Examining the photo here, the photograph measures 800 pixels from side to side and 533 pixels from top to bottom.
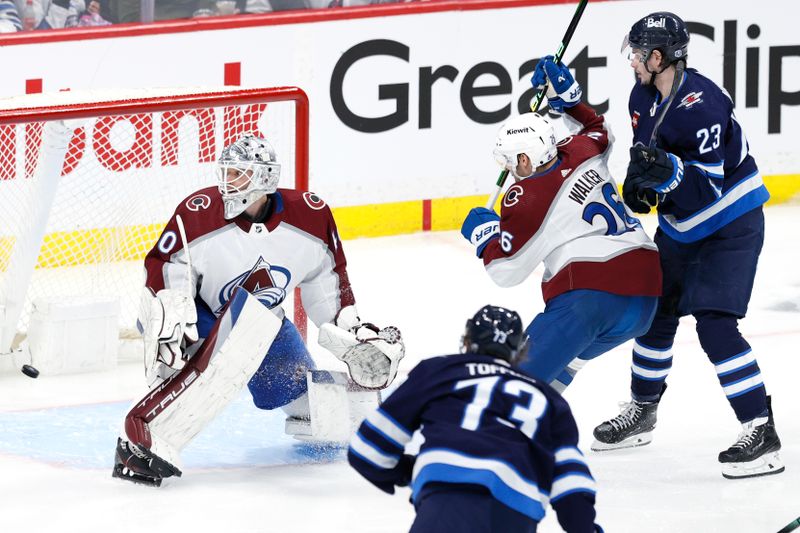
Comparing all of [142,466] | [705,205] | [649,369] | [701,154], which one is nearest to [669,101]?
[701,154]

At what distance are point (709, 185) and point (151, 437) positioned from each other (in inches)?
62.1

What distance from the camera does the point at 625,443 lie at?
16.1 feet

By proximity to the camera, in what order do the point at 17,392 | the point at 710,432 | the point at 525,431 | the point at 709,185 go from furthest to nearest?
the point at 17,392 < the point at 710,432 < the point at 709,185 < the point at 525,431

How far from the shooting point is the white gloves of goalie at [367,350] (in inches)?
181

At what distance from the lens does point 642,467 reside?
4.73 m

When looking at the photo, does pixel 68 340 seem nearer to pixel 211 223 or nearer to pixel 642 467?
pixel 211 223

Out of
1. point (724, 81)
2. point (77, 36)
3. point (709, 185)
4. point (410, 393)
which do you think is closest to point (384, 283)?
point (77, 36)

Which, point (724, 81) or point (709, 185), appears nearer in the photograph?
point (709, 185)

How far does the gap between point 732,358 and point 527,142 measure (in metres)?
0.78

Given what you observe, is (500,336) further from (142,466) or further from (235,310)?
(142,466)

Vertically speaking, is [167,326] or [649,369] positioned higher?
[167,326]

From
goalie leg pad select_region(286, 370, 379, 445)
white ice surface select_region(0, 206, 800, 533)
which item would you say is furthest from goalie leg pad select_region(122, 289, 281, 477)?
goalie leg pad select_region(286, 370, 379, 445)

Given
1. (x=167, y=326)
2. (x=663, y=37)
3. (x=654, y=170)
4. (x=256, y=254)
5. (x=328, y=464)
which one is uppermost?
(x=663, y=37)

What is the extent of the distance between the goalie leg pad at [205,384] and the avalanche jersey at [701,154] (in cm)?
110
